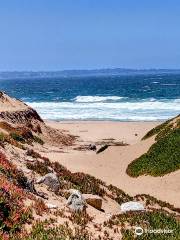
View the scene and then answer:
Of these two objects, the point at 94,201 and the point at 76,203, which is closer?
the point at 76,203

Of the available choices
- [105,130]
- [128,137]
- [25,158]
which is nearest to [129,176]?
[25,158]

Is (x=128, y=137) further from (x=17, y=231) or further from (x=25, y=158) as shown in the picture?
(x=17, y=231)

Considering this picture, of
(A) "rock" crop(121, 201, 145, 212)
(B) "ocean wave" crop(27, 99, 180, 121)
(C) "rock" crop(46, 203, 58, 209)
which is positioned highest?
(C) "rock" crop(46, 203, 58, 209)

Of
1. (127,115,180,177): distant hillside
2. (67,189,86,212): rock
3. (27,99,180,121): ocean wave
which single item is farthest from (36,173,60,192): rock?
(27,99,180,121): ocean wave

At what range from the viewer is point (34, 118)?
57219 mm

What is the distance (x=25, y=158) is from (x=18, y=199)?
9.12m

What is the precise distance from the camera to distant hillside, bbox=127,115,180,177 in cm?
3084

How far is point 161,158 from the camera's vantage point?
32.2 metres

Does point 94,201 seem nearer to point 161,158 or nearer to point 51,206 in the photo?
point 51,206

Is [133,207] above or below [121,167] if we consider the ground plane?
above

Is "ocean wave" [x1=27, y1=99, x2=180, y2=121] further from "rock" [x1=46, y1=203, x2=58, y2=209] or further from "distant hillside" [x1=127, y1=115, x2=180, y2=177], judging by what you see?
"rock" [x1=46, y1=203, x2=58, y2=209]

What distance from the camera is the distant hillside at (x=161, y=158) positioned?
101ft

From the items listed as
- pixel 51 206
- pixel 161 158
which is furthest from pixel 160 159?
pixel 51 206

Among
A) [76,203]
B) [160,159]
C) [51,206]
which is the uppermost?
[51,206]
